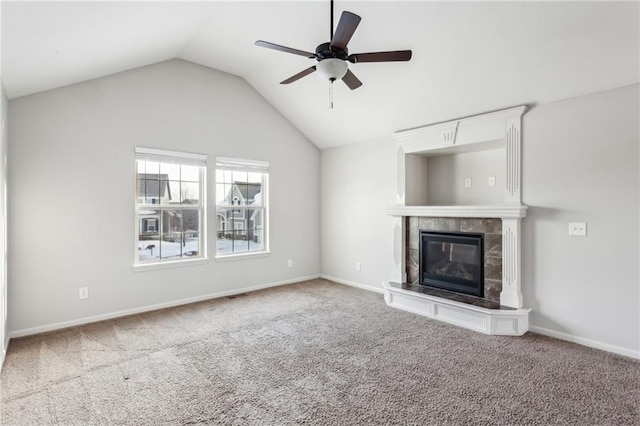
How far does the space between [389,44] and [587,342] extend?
11.6ft

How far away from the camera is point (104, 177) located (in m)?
3.83

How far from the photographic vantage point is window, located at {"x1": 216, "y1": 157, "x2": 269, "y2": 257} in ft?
16.1

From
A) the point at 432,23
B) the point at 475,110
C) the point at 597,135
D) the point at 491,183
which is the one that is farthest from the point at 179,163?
the point at 597,135

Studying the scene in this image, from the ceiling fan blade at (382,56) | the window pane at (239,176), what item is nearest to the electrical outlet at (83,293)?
the window pane at (239,176)

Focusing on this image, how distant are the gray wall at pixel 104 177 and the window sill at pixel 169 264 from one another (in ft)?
0.19

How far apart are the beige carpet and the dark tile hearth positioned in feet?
1.11

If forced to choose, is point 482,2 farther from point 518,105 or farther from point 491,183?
point 491,183

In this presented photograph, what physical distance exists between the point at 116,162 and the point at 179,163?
753 mm

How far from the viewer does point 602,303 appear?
3.08m

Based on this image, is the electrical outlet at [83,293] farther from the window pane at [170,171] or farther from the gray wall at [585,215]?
the gray wall at [585,215]

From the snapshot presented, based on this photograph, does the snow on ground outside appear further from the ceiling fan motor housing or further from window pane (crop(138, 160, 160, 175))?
the ceiling fan motor housing

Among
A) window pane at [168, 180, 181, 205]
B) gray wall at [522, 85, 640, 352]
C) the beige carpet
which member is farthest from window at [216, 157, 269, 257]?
gray wall at [522, 85, 640, 352]

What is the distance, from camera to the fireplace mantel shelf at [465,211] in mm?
3480

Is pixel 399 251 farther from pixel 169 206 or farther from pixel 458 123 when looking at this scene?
pixel 169 206
